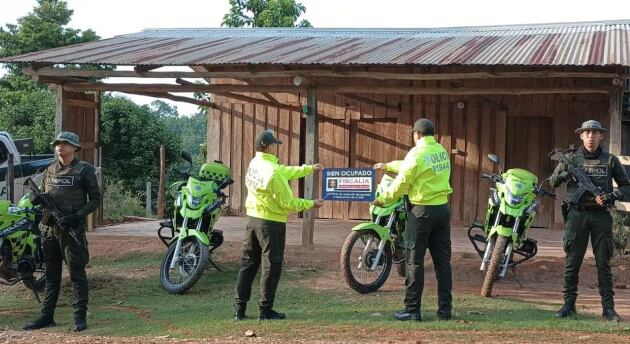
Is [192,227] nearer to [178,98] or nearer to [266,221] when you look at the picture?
[266,221]

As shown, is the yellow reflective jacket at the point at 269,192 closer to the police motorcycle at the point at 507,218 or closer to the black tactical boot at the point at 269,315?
the black tactical boot at the point at 269,315

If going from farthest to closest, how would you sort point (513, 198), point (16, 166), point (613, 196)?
point (16, 166)
point (513, 198)
point (613, 196)

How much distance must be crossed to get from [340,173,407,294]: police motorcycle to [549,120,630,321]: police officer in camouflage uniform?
→ 1.75 m

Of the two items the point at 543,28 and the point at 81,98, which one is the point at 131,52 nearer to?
the point at 81,98

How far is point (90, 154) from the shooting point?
13.3 metres

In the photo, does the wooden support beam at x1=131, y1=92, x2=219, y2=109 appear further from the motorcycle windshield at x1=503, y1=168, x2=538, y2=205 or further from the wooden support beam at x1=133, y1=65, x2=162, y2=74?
the motorcycle windshield at x1=503, y1=168, x2=538, y2=205

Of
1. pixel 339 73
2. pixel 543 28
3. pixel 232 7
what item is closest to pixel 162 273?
pixel 339 73

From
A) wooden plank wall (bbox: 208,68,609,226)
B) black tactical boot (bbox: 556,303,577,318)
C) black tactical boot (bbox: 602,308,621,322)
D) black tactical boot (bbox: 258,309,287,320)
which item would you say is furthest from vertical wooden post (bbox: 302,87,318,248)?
black tactical boot (bbox: 602,308,621,322)

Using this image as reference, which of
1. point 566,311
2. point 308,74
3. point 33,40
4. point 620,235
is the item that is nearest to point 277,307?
point 566,311

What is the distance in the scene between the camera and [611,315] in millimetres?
6773

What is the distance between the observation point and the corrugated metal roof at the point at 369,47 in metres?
10.2

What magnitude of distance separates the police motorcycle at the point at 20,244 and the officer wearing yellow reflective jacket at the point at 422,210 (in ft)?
12.6

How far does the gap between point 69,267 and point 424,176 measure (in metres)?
3.27

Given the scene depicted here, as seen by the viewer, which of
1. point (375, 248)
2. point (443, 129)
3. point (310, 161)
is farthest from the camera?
point (443, 129)
